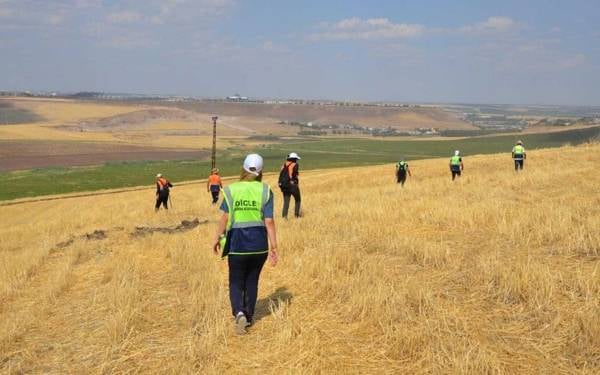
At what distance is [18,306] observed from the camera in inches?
317

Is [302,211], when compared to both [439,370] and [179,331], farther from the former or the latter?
[439,370]

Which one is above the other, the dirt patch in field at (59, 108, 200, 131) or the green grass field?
the dirt patch in field at (59, 108, 200, 131)

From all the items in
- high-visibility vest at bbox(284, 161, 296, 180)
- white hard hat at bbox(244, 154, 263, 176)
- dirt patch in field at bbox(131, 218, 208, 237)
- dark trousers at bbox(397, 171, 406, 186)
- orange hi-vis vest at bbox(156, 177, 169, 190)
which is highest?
white hard hat at bbox(244, 154, 263, 176)

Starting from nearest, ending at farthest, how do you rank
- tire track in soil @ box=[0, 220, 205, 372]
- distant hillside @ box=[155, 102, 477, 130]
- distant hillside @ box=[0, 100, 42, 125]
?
tire track in soil @ box=[0, 220, 205, 372] < distant hillside @ box=[0, 100, 42, 125] < distant hillside @ box=[155, 102, 477, 130]

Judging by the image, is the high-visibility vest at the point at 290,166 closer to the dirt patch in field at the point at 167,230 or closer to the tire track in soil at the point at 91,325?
the dirt patch in field at the point at 167,230

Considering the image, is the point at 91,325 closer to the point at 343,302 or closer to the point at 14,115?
the point at 343,302

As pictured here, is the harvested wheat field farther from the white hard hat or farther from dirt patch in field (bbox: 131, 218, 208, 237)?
dirt patch in field (bbox: 131, 218, 208, 237)

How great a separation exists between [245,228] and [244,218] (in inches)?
4.1

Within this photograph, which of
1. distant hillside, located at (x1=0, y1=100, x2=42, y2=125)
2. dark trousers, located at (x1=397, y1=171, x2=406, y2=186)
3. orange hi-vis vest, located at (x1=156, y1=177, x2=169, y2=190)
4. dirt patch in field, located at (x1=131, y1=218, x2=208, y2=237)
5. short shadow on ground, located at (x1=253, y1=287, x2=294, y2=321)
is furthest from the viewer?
distant hillside, located at (x1=0, y1=100, x2=42, y2=125)

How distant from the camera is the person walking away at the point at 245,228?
613 cm

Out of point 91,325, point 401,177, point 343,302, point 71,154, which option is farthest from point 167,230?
point 71,154

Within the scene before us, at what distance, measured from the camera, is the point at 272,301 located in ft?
23.1

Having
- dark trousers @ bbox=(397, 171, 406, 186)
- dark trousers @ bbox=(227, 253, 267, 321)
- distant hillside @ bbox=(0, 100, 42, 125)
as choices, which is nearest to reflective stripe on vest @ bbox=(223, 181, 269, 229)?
dark trousers @ bbox=(227, 253, 267, 321)

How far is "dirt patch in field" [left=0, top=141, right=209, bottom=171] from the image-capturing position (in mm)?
73750
